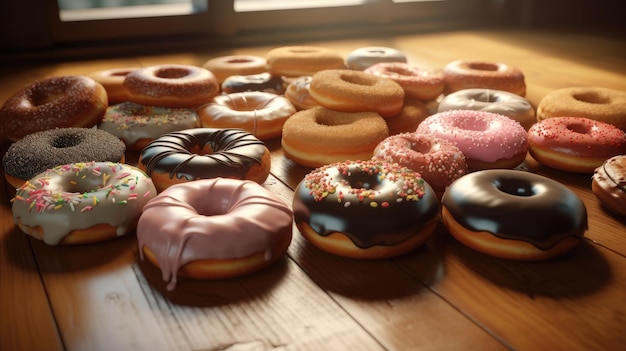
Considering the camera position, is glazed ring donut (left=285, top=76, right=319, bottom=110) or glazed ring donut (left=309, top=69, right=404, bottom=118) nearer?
glazed ring donut (left=309, top=69, right=404, bottom=118)

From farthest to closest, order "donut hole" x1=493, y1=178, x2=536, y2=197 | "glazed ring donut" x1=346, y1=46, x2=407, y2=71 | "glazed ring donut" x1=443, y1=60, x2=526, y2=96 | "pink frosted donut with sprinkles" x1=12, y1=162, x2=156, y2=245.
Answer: "glazed ring donut" x1=346, y1=46, x2=407, y2=71 → "glazed ring donut" x1=443, y1=60, x2=526, y2=96 → "donut hole" x1=493, y1=178, x2=536, y2=197 → "pink frosted donut with sprinkles" x1=12, y1=162, x2=156, y2=245

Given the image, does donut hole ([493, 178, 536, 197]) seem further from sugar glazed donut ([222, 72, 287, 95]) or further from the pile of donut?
sugar glazed donut ([222, 72, 287, 95])

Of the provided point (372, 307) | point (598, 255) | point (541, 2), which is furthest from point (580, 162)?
point (541, 2)

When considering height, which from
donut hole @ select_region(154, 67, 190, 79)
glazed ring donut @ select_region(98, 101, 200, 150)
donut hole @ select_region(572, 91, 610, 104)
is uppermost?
donut hole @ select_region(154, 67, 190, 79)

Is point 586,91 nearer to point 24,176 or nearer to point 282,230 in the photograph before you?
point 282,230

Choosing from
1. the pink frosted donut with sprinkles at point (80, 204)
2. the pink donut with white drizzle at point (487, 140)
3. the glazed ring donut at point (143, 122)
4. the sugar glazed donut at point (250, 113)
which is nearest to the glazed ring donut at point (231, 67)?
the sugar glazed donut at point (250, 113)

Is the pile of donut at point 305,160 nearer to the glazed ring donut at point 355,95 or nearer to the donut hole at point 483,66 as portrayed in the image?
the glazed ring donut at point 355,95

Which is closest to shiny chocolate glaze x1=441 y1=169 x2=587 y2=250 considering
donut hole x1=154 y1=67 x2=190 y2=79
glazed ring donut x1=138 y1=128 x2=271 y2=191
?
glazed ring donut x1=138 y1=128 x2=271 y2=191
